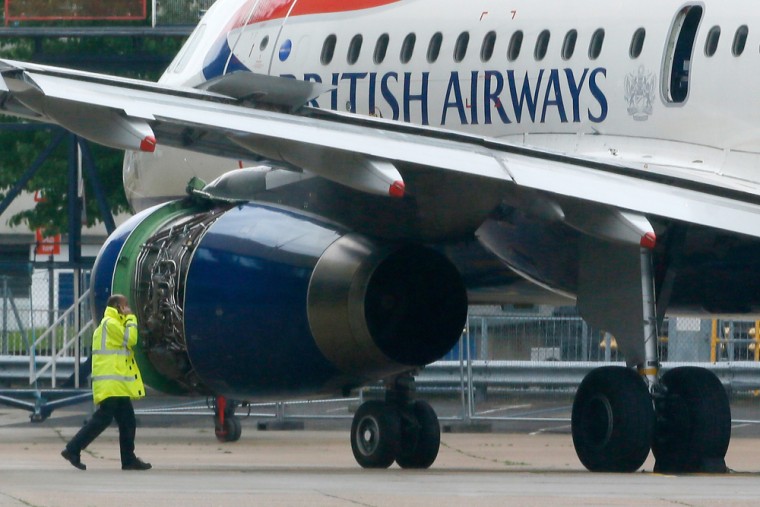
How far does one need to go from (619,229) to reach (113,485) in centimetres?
342

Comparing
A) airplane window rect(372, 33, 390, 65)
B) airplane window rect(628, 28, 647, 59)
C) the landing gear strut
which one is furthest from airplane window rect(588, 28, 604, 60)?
the landing gear strut

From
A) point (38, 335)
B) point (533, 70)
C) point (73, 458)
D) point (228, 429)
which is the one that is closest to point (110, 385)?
point (73, 458)

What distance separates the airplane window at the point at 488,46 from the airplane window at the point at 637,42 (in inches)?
52.3

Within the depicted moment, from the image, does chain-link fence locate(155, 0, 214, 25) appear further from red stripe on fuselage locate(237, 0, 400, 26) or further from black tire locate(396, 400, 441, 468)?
black tire locate(396, 400, 441, 468)

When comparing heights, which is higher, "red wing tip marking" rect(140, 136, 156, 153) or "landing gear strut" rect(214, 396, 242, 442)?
"red wing tip marking" rect(140, 136, 156, 153)

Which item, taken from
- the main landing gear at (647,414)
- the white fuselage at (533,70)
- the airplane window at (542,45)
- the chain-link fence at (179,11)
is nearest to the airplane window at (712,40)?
the white fuselage at (533,70)

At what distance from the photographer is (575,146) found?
12.6m

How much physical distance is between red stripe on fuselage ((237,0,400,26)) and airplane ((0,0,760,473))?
3.5 inches

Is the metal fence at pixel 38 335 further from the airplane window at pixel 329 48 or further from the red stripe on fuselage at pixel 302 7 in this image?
the airplane window at pixel 329 48

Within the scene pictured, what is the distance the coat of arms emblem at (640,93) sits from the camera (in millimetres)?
12242

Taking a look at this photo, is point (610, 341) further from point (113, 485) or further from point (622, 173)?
point (113, 485)

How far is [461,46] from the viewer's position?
13.6m

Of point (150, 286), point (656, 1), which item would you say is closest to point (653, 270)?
point (656, 1)

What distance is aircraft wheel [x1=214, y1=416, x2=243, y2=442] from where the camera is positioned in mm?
18438
